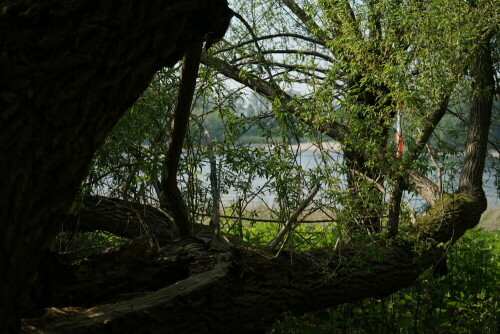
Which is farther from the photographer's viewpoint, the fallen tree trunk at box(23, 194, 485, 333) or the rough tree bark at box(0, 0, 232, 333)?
the fallen tree trunk at box(23, 194, 485, 333)

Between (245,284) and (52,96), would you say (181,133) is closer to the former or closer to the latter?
(245,284)

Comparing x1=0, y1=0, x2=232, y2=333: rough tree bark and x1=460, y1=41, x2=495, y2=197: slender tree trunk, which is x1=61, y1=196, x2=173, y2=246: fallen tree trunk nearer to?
x1=460, y1=41, x2=495, y2=197: slender tree trunk

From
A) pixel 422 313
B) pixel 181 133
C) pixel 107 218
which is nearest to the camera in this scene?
pixel 181 133

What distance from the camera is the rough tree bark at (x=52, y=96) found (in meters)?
1.89

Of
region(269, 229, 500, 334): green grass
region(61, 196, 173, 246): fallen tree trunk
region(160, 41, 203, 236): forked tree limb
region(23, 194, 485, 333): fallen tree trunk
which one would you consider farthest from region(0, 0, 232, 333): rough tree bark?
region(61, 196, 173, 246): fallen tree trunk

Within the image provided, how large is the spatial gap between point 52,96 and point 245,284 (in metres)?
2.41

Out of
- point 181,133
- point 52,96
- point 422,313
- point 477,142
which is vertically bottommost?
point 422,313

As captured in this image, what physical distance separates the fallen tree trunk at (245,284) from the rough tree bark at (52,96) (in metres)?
0.82

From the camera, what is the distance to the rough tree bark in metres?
1.89

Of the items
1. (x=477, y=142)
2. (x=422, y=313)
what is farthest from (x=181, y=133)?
(x=477, y=142)

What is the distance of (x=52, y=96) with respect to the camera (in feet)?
6.35

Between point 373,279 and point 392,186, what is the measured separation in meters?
0.89

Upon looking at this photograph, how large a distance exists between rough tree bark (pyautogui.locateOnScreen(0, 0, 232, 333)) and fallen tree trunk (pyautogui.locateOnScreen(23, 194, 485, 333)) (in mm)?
821

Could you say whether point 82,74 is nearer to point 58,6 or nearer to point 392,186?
point 58,6
